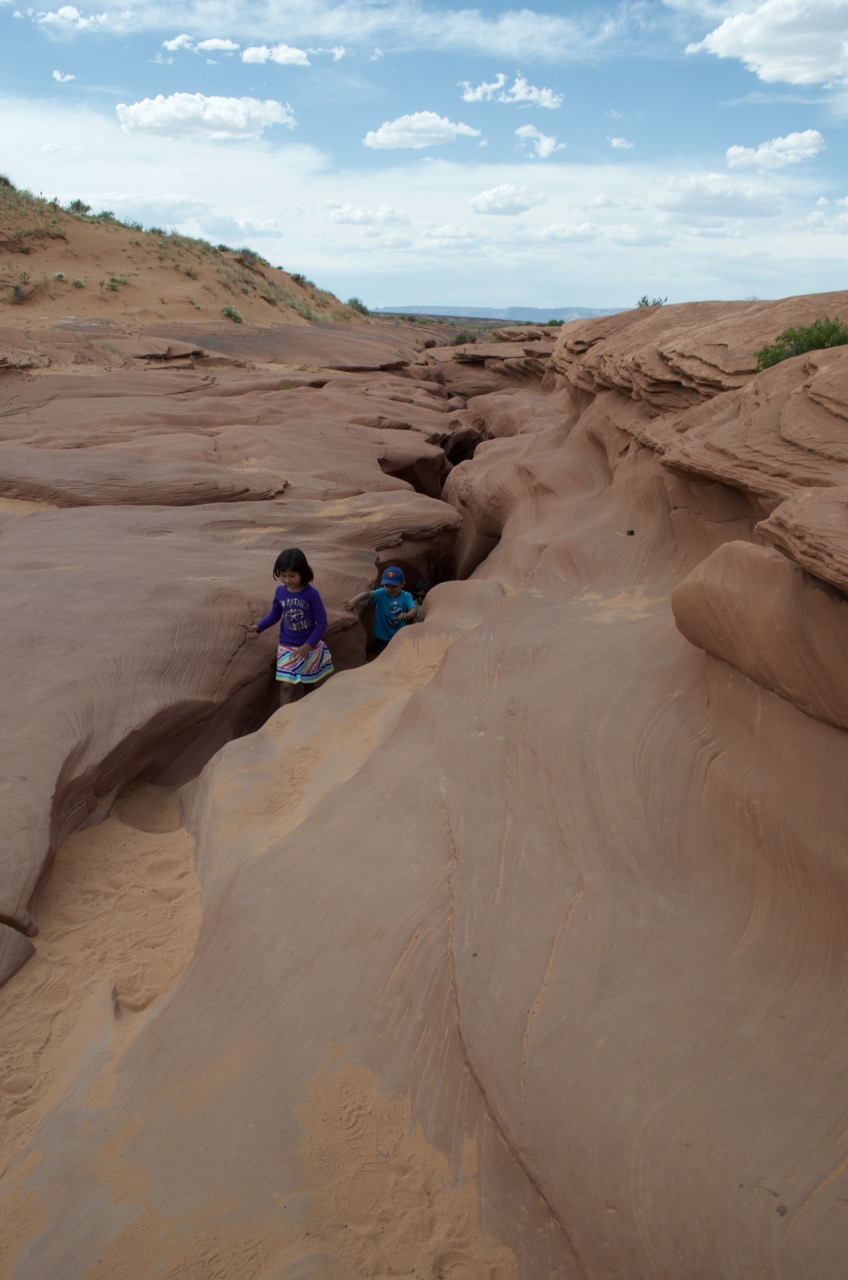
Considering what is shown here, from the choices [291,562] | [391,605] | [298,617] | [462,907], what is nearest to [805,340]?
[391,605]

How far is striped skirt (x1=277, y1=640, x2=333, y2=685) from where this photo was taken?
605 centimetres

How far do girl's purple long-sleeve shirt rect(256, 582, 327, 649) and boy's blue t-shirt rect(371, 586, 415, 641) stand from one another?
4.32ft

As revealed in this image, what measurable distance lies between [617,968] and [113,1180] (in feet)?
5.96

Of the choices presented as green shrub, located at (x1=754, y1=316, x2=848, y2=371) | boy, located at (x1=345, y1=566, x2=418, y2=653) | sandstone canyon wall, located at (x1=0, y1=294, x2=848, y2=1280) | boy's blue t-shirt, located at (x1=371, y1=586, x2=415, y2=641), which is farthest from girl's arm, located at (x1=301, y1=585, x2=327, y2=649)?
green shrub, located at (x1=754, y1=316, x2=848, y2=371)

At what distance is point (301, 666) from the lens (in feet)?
19.9

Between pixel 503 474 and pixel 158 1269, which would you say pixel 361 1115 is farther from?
pixel 503 474

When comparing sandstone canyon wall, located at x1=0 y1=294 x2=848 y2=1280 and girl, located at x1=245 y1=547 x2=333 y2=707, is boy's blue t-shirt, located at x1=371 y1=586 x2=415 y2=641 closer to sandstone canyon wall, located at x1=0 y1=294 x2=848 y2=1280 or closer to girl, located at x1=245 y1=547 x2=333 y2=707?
sandstone canyon wall, located at x1=0 y1=294 x2=848 y2=1280

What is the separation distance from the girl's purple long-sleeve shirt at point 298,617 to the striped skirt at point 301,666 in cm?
7

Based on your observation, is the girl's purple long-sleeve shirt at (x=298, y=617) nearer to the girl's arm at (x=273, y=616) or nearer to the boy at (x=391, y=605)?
the girl's arm at (x=273, y=616)

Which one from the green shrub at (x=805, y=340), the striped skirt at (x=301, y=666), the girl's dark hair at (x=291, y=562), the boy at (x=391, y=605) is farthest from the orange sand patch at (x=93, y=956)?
the green shrub at (x=805, y=340)

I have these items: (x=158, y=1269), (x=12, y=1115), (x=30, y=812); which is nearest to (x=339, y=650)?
(x=30, y=812)

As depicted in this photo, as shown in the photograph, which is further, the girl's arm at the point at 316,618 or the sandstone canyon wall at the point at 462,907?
the girl's arm at the point at 316,618

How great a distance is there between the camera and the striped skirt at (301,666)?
605 centimetres

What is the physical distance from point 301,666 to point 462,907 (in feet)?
9.45
